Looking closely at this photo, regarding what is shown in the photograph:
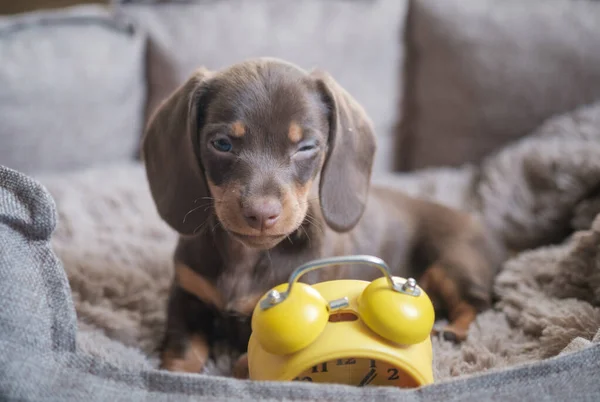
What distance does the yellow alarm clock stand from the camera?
1.09m

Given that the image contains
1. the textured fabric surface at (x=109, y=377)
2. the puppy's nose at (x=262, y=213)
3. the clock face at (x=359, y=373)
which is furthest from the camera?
the puppy's nose at (x=262, y=213)

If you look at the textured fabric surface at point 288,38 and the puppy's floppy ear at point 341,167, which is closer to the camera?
the puppy's floppy ear at point 341,167

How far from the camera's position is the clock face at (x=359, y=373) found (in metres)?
1.14

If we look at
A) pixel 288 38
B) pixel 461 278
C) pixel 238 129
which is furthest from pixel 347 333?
pixel 288 38

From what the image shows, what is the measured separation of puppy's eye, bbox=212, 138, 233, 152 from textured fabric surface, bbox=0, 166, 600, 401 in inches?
19.6

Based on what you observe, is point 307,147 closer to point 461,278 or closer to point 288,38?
point 461,278

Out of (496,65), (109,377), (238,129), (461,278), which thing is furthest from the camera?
(496,65)

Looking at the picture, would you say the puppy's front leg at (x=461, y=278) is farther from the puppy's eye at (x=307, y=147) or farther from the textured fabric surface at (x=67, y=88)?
the textured fabric surface at (x=67, y=88)

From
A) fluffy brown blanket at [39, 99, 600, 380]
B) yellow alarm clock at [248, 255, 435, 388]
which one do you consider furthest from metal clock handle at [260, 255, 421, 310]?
fluffy brown blanket at [39, 99, 600, 380]

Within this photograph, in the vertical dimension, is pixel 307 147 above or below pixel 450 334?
above

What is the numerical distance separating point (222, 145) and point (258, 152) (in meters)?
0.10

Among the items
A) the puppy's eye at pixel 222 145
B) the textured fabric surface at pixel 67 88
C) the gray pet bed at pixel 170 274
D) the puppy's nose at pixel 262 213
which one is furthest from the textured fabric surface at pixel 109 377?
the textured fabric surface at pixel 67 88

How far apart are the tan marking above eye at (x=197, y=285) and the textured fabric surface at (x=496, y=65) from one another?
5.44 ft

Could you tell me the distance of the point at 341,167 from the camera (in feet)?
5.16
